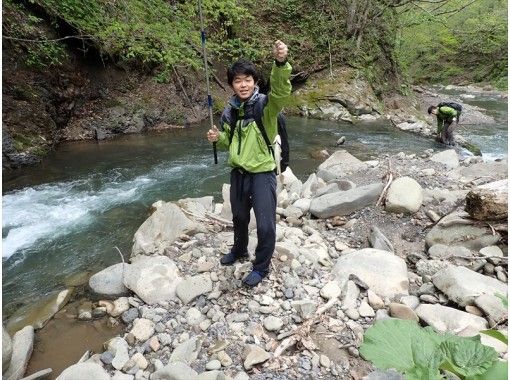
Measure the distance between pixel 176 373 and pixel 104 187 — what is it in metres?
5.95

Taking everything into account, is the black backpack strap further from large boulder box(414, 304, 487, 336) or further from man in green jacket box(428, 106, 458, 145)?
man in green jacket box(428, 106, 458, 145)

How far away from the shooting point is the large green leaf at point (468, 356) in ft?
5.17

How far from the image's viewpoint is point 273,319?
3256mm

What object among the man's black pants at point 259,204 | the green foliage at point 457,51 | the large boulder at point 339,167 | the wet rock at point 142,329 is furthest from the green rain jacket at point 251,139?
the green foliage at point 457,51

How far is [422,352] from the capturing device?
1.69 meters

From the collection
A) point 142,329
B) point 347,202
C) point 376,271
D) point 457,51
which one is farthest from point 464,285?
point 457,51

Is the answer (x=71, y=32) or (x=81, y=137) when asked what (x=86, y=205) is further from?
(x=71, y=32)

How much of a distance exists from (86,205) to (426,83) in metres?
39.1

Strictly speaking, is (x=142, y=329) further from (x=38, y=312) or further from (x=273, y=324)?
(x=38, y=312)

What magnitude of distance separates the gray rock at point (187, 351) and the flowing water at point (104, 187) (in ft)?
Answer: 7.33

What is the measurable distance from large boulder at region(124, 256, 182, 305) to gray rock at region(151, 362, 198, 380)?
105 cm

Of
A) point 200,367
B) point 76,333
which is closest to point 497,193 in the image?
point 200,367

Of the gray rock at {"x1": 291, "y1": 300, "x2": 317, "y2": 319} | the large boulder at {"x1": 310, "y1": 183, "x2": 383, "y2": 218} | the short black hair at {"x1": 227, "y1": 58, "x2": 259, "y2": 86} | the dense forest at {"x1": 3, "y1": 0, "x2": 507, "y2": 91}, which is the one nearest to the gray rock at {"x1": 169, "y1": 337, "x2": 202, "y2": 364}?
the gray rock at {"x1": 291, "y1": 300, "x2": 317, "y2": 319}

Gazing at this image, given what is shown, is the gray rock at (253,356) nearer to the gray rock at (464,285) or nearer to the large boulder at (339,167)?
the gray rock at (464,285)
